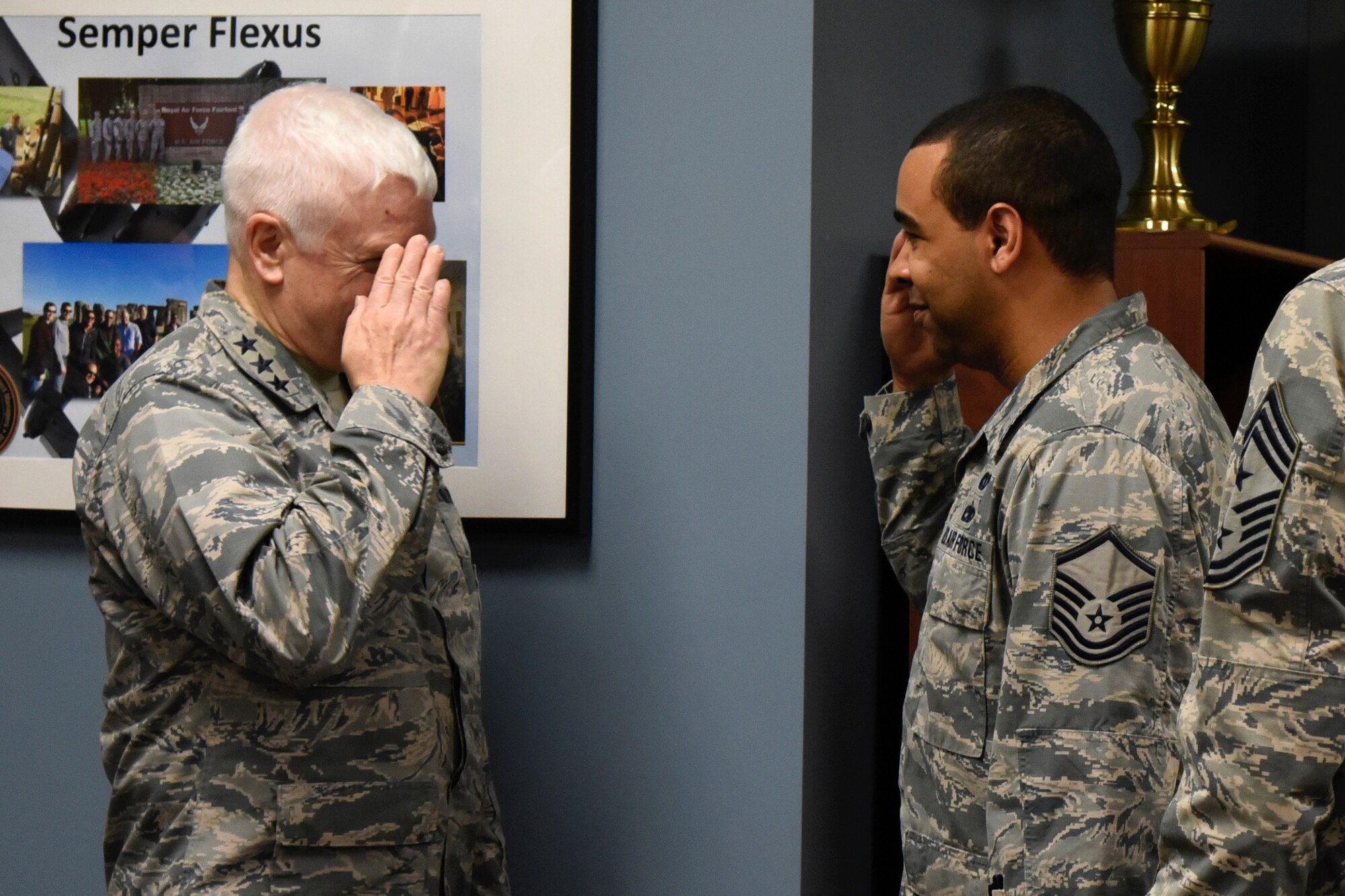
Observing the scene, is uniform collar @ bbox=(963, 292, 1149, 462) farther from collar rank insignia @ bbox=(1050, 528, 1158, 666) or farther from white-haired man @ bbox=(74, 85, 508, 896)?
white-haired man @ bbox=(74, 85, 508, 896)

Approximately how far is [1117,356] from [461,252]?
0.85m

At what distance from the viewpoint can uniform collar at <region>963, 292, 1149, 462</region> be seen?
1.30m

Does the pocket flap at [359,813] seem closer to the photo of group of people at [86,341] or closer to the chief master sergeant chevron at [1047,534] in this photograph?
the chief master sergeant chevron at [1047,534]

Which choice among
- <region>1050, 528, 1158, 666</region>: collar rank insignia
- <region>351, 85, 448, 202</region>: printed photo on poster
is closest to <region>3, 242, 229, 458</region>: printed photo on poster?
<region>351, 85, 448, 202</region>: printed photo on poster

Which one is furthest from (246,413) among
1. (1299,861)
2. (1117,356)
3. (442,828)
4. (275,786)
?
(1299,861)

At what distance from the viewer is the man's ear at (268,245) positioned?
4.32 feet

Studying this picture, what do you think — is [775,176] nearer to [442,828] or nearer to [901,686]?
[901,686]

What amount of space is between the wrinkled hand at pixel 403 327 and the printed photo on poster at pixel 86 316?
488 mm

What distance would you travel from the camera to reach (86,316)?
172 cm

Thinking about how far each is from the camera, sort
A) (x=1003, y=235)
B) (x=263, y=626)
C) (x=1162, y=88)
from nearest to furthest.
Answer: (x=263, y=626)
(x=1003, y=235)
(x=1162, y=88)

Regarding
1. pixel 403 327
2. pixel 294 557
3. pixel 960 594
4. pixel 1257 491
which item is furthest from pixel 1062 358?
pixel 294 557

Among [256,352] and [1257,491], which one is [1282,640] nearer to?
[1257,491]

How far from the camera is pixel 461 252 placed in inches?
65.8

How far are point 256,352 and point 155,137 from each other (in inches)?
22.3
